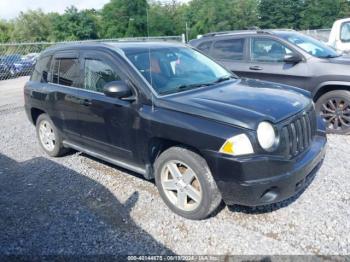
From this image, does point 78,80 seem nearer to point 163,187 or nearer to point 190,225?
point 163,187

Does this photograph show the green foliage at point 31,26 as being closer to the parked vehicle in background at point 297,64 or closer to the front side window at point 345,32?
the front side window at point 345,32

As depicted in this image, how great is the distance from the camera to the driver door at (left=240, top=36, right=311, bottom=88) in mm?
6207

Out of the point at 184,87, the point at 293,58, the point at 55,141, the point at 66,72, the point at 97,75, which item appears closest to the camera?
the point at 184,87

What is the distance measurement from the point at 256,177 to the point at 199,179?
560 millimetres

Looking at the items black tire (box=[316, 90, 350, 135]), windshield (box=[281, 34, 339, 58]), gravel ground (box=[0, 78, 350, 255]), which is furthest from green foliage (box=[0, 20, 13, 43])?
black tire (box=[316, 90, 350, 135])

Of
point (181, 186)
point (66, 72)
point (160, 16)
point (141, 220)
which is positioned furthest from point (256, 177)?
point (160, 16)

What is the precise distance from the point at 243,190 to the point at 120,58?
2.06m

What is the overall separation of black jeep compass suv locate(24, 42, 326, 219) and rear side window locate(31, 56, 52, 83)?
40 centimetres

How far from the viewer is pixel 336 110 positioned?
598 centimetres

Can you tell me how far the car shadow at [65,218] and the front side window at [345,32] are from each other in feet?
28.6

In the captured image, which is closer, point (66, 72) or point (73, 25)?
point (66, 72)

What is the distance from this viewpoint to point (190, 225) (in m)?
3.58

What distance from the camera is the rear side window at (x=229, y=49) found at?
7010mm

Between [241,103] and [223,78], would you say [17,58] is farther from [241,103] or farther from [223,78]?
[241,103]
